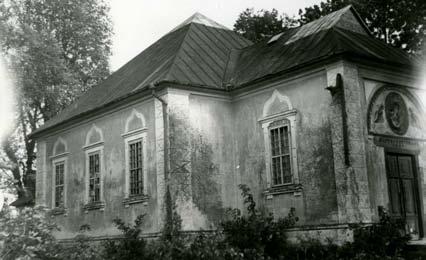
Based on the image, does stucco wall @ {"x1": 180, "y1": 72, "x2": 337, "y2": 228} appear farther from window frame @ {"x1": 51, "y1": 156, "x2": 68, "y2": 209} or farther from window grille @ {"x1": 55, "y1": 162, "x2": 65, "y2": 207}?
window grille @ {"x1": 55, "y1": 162, "x2": 65, "y2": 207}

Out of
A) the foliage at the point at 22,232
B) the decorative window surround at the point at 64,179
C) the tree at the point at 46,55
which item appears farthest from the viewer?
the tree at the point at 46,55

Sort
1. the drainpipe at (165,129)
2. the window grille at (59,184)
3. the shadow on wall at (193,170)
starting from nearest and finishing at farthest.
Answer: the shadow on wall at (193,170) < the drainpipe at (165,129) < the window grille at (59,184)

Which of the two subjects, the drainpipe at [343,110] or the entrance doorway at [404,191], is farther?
the entrance doorway at [404,191]

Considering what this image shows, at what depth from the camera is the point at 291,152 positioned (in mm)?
14891

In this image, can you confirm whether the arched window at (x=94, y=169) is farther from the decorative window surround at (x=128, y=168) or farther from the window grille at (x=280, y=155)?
the window grille at (x=280, y=155)

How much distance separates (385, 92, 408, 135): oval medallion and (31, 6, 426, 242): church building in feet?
0.10

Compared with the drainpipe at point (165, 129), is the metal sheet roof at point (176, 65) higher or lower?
higher

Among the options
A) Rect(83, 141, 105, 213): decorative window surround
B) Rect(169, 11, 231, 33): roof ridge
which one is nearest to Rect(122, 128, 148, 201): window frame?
Rect(83, 141, 105, 213): decorative window surround

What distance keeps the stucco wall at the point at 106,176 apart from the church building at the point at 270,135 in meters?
0.06

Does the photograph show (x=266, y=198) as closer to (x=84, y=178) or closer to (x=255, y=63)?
(x=255, y=63)

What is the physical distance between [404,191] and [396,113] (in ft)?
6.77

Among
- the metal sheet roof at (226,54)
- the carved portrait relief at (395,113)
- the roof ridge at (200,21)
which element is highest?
the roof ridge at (200,21)

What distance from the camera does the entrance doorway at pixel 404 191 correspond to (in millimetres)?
14242

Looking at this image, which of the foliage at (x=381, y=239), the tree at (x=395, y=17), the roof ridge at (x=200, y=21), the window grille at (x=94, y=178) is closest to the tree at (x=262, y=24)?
the tree at (x=395, y=17)
